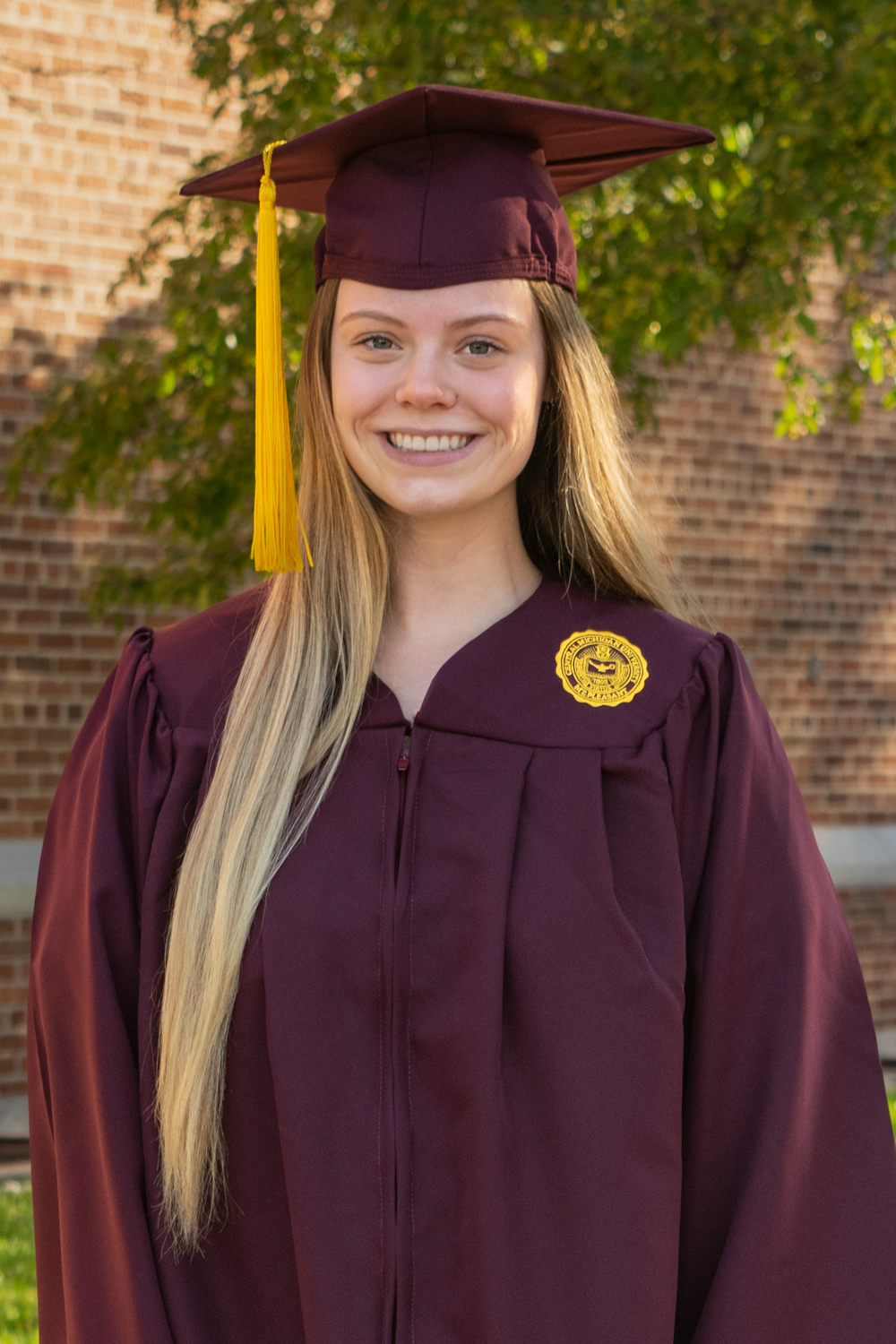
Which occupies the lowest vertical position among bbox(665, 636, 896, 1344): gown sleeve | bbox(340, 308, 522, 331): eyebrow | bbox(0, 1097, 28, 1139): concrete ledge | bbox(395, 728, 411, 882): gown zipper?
bbox(0, 1097, 28, 1139): concrete ledge

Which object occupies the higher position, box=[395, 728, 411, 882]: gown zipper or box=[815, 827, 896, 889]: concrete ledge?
box=[395, 728, 411, 882]: gown zipper

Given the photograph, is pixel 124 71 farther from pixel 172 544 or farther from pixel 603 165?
pixel 603 165

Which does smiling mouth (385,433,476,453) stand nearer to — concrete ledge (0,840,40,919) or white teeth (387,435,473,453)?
white teeth (387,435,473,453)

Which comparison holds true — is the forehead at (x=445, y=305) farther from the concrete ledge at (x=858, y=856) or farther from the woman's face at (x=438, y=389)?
the concrete ledge at (x=858, y=856)

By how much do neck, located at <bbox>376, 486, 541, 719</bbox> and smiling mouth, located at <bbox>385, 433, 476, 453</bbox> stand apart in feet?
0.44

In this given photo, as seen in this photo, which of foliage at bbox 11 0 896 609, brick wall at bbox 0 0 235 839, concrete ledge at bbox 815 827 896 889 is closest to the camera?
foliage at bbox 11 0 896 609

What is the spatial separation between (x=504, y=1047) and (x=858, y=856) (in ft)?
18.3

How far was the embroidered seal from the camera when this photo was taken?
193 cm

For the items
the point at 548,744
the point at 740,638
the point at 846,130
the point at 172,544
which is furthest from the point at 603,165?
the point at 740,638

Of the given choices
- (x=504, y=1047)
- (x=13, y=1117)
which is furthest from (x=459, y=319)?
(x=13, y=1117)

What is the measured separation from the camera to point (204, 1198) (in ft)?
6.09

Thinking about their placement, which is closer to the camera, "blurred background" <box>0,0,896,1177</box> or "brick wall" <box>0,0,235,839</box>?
"blurred background" <box>0,0,896,1177</box>

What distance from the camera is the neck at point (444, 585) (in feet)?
6.65

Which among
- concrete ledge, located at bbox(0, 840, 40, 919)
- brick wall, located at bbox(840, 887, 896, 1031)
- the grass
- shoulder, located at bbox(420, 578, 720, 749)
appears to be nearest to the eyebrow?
shoulder, located at bbox(420, 578, 720, 749)
